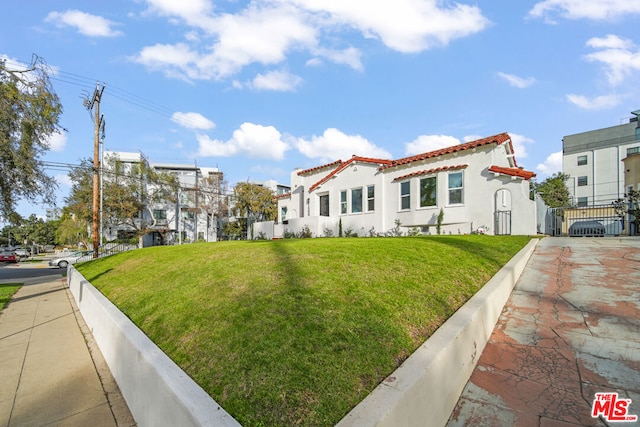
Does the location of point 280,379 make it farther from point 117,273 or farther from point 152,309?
point 117,273

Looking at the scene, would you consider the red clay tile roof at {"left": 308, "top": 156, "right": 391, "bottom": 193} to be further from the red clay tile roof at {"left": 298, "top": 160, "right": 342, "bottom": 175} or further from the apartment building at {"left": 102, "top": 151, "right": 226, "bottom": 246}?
the apartment building at {"left": 102, "top": 151, "right": 226, "bottom": 246}

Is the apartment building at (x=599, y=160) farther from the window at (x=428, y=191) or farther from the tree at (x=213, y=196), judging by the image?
the tree at (x=213, y=196)

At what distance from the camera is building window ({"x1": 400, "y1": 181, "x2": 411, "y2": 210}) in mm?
15667

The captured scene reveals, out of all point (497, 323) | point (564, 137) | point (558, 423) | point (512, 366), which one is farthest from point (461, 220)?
point (564, 137)

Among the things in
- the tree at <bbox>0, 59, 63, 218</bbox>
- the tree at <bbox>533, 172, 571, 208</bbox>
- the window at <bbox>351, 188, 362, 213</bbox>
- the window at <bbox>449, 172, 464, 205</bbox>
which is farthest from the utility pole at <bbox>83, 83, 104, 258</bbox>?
the tree at <bbox>533, 172, 571, 208</bbox>

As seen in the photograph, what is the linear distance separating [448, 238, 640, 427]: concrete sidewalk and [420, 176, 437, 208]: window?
878 cm

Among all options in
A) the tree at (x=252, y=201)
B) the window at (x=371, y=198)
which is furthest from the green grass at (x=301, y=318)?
the tree at (x=252, y=201)

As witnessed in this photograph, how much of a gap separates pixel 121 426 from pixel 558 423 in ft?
12.3

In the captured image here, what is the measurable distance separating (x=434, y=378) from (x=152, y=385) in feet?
7.72

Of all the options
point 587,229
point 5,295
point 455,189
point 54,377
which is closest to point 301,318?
point 54,377

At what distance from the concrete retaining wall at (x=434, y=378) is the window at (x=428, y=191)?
36.1 ft

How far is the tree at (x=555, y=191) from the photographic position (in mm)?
32775

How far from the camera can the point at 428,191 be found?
588 inches

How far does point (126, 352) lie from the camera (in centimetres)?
366
